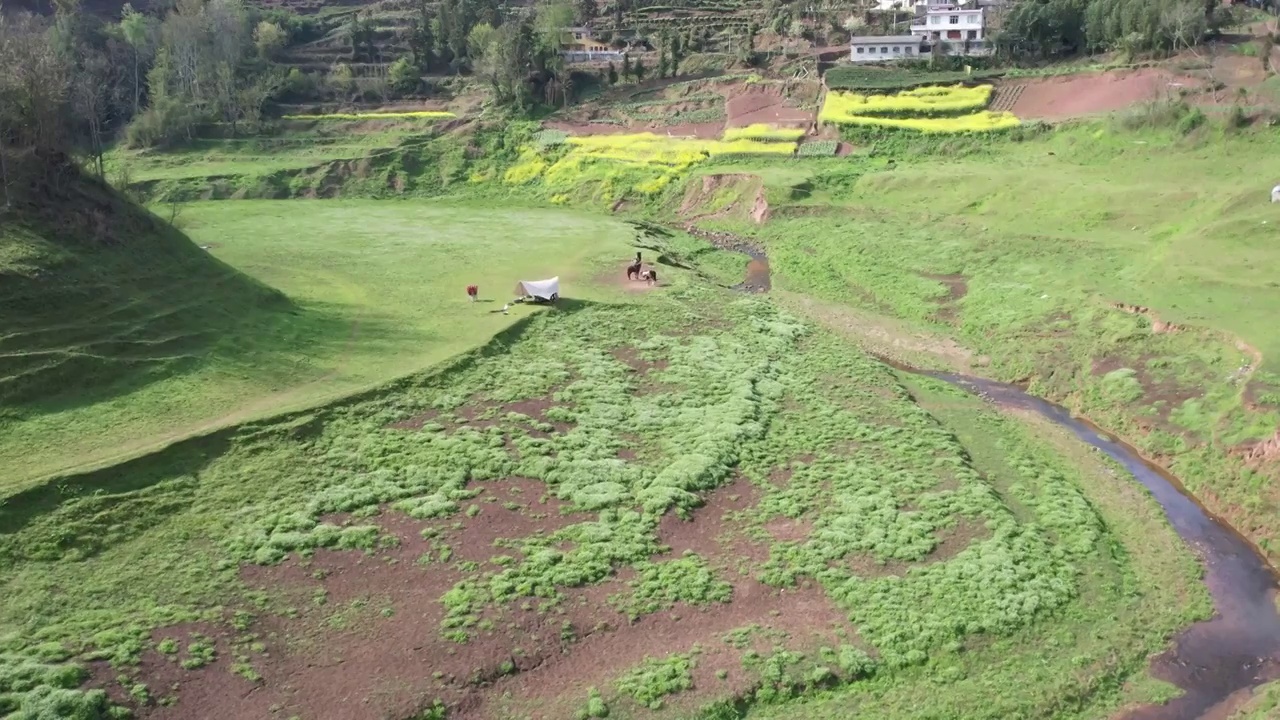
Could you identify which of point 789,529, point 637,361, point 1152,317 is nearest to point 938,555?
point 789,529

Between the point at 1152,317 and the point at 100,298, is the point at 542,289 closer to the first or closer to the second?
the point at 100,298

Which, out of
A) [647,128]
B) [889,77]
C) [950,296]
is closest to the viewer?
[950,296]

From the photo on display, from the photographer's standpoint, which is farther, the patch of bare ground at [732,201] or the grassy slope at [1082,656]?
the patch of bare ground at [732,201]

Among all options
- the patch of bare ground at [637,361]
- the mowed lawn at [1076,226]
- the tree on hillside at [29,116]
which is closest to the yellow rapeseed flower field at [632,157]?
the mowed lawn at [1076,226]

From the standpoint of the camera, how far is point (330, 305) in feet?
136

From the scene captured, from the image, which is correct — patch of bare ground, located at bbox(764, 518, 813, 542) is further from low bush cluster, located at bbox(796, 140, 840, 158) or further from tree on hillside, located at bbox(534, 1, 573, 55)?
tree on hillside, located at bbox(534, 1, 573, 55)

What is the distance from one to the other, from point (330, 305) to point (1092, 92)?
59395 mm

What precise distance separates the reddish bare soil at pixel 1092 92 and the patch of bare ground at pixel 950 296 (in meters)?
28.8

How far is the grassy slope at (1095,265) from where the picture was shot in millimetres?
30812

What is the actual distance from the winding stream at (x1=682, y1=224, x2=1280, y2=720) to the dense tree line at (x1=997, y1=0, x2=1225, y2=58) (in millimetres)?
53577

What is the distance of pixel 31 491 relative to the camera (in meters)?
23.9

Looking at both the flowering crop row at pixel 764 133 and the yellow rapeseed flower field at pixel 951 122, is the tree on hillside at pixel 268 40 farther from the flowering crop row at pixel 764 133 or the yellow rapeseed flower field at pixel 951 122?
the yellow rapeseed flower field at pixel 951 122

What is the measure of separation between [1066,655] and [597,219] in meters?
50.0

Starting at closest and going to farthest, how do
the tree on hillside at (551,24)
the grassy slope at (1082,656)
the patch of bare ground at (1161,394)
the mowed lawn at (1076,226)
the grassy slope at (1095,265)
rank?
the grassy slope at (1082,656)
the grassy slope at (1095,265)
the patch of bare ground at (1161,394)
the mowed lawn at (1076,226)
the tree on hillside at (551,24)
